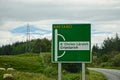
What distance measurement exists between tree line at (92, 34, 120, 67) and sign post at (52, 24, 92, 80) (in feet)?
296

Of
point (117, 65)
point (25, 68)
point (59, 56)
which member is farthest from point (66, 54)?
point (117, 65)

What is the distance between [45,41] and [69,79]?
71.2 metres

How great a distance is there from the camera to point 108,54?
425 ft

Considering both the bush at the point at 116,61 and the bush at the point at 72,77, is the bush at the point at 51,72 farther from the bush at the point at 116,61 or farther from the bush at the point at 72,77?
the bush at the point at 116,61

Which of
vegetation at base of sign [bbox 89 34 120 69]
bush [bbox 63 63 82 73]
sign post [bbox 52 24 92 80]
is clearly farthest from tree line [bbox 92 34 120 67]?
sign post [bbox 52 24 92 80]

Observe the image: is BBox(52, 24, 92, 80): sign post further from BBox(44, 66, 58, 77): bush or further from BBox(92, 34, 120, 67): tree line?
BBox(92, 34, 120, 67): tree line

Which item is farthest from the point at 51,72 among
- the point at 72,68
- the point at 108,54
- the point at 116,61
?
the point at 108,54

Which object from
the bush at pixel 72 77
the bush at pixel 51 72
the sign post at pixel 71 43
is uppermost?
the sign post at pixel 71 43

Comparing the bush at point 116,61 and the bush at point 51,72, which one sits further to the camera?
the bush at point 116,61

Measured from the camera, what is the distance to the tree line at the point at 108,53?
105 meters

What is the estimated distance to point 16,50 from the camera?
468 feet

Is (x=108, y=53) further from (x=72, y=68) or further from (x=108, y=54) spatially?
(x=72, y=68)

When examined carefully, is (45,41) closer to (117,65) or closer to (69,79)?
(117,65)

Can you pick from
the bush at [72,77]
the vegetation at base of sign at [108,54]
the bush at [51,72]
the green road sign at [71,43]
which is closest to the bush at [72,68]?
the bush at [72,77]
